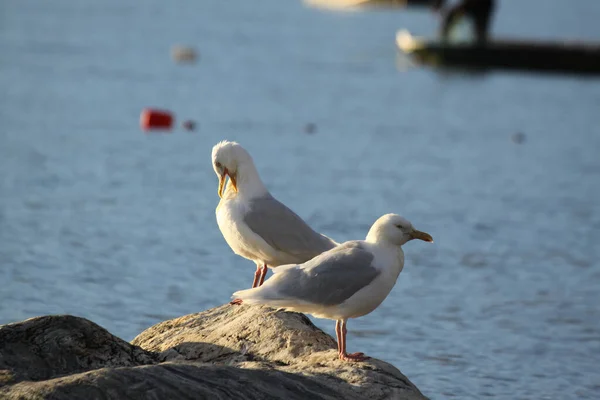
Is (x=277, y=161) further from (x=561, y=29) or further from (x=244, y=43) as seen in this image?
(x=561, y=29)

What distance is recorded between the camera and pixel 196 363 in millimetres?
7758

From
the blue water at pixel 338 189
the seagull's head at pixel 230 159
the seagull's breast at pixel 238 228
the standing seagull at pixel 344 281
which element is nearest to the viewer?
the standing seagull at pixel 344 281

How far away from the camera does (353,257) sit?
8289 millimetres

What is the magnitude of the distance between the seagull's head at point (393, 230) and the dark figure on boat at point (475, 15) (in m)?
29.9

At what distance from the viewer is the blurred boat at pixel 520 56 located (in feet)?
122

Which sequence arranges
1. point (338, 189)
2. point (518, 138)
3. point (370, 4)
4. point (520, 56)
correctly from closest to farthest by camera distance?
1. point (338, 189)
2. point (518, 138)
3. point (520, 56)
4. point (370, 4)

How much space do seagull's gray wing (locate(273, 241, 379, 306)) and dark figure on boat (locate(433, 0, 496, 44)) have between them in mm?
30048

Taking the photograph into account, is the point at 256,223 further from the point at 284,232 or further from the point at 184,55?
the point at 184,55

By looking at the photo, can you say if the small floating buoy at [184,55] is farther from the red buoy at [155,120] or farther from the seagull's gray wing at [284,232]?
the seagull's gray wing at [284,232]

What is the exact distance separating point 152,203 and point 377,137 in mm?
8734

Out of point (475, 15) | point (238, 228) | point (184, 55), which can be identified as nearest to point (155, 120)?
point (184, 55)

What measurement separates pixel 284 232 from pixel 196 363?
183cm

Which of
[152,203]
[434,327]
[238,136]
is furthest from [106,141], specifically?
[434,327]

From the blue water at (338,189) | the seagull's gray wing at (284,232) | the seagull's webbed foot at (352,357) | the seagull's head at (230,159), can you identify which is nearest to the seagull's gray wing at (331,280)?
the seagull's webbed foot at (352,357)
